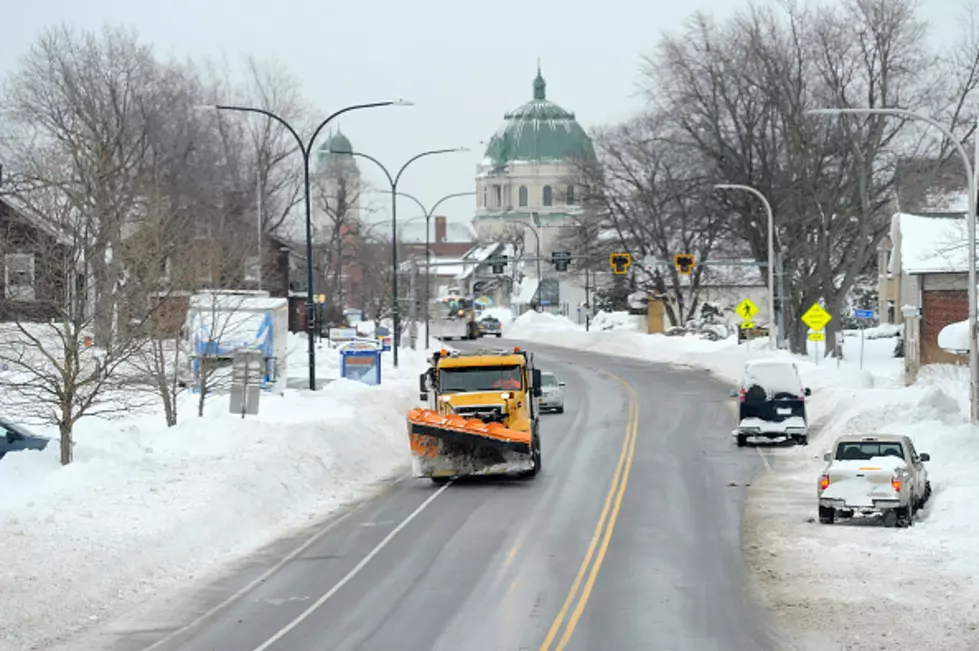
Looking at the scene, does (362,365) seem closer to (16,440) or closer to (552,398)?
(552,398)

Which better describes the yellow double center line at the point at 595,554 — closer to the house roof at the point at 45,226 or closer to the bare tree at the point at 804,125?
the house roof at the point at 45,226

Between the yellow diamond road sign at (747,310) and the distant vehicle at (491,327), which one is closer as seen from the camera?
the yellow diamond road sign at (747,310)

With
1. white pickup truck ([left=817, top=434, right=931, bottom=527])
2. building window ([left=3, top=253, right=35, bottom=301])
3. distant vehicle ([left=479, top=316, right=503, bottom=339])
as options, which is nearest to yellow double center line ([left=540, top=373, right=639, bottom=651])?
white pickup truck ([left=817, top=434, right=931, bottom=527])

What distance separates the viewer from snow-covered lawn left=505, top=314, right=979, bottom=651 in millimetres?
15883

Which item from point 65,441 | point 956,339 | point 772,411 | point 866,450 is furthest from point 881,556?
point 956,339

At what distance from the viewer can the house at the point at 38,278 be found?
24594mm

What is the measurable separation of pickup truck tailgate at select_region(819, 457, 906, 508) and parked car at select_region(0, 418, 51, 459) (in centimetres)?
1310

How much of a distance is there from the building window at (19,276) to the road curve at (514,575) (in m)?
6.73

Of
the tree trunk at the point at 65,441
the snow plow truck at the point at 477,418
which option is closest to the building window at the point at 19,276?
the tree trunk at the point at 65,441

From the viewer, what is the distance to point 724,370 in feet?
214

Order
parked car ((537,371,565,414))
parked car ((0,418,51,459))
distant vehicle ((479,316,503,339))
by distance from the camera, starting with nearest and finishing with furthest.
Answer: parked car ((0,418,51,459))
parked car ((537,371,565,414))
distant vehicle ((479,316,503,339))

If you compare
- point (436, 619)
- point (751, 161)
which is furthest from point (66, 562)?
point (751, 161)

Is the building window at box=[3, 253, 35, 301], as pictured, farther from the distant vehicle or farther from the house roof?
the distant vehicle

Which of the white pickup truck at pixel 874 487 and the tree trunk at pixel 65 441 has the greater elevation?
the tree trunk at pixel 65 441
